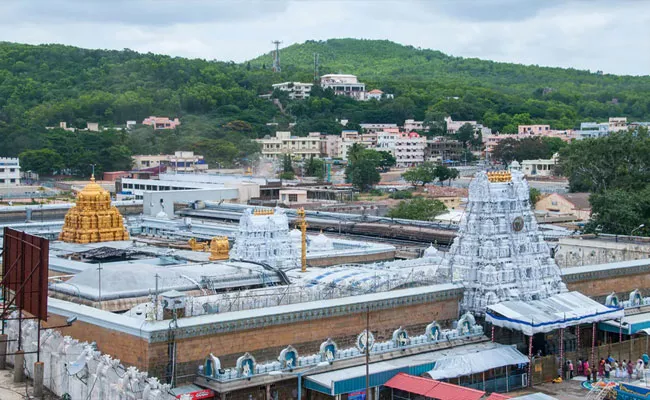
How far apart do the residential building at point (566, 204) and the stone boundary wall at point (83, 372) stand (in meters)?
47.0

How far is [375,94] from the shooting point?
16662 cm

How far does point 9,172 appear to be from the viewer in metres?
Answer: 95.0

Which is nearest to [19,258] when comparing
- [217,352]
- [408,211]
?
[217,352]

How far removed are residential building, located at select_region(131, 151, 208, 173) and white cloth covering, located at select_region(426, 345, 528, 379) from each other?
79.6m

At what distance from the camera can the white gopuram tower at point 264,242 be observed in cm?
3962

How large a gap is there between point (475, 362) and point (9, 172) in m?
75.0

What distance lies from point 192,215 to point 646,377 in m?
38.9

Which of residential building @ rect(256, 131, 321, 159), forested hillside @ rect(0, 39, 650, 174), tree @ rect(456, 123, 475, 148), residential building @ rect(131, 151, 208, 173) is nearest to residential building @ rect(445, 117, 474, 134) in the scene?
forested hillside @ rect(0, 39, 650, 174)

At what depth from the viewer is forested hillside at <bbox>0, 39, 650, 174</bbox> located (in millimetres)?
116375

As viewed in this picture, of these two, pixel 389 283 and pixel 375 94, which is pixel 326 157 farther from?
pixel 389 283

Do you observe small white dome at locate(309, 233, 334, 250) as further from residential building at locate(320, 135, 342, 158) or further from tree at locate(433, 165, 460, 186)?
residential building at locate(320, 135, 342, 158)

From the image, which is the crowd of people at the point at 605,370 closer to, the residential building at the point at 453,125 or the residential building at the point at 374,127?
the residential building at the point at 374,127

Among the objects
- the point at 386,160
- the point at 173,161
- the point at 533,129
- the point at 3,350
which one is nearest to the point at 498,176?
the point at 3,350

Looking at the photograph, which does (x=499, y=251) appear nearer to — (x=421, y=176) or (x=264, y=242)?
(x=264, y=242)
